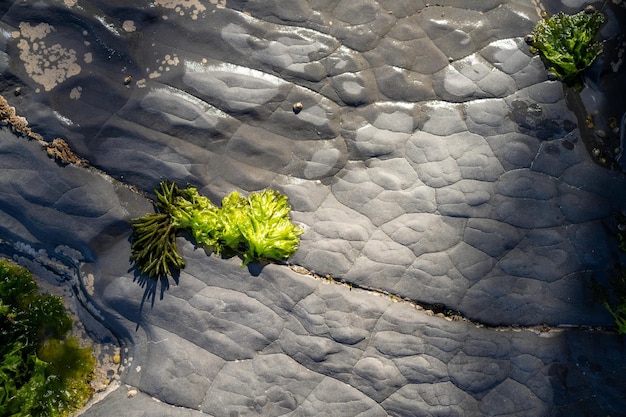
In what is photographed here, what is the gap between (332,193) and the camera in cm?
460

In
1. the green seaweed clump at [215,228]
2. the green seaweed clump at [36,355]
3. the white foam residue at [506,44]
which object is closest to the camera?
the green seaweed clump at [215,228]

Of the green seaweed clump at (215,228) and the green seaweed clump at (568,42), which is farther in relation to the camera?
the green seaweed clump at (568,42)

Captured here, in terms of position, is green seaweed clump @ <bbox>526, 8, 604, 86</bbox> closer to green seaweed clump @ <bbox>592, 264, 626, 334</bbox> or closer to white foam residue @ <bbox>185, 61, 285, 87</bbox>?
green seaweed clump @ <bbox>592, 264, 626, 334</bbox>

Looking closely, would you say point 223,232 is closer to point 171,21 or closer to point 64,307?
point 64,307

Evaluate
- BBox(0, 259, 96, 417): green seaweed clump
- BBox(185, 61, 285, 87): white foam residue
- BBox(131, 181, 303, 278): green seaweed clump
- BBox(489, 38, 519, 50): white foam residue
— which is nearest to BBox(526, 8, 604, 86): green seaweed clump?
BBox(489, 38, 519, 50): white foam residue

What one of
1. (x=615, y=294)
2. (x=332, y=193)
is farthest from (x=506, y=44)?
(x=615, y=294)

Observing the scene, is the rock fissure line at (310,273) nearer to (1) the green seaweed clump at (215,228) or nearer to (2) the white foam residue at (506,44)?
(1) the green seaweed clump at (215,228)

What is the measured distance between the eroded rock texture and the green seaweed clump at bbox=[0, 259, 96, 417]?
266mm

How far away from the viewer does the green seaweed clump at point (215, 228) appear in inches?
176

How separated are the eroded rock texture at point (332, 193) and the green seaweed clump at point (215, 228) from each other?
0.34 feet

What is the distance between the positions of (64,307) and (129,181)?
1234mm

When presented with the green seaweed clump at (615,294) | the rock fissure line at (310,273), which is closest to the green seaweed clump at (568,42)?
the green seaweed clump at (615,294)

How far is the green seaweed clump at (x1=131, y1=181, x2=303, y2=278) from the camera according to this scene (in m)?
4.47

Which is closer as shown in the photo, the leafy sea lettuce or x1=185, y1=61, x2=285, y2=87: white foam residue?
the leafy sea lettuce
